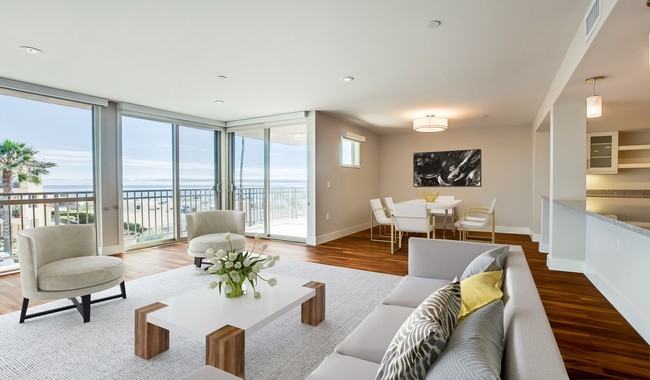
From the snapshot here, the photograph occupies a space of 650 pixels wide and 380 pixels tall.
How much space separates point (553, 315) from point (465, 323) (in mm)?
2287

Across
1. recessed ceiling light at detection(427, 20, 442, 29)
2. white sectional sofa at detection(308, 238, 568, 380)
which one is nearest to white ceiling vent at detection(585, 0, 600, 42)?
recessed ceiling light at detection(427, 20, 442, 29)

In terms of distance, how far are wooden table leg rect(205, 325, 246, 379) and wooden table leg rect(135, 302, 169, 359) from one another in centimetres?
58

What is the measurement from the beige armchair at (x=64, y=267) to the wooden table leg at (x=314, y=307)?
1657mm

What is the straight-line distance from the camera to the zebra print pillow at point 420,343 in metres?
0.84

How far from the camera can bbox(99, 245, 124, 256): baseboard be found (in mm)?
4535

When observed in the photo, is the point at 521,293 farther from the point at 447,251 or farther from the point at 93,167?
the point at 93,167

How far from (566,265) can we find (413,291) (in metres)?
2.95

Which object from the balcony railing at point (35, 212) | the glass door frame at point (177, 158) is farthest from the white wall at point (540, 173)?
the balcony railing at point (35, 212)

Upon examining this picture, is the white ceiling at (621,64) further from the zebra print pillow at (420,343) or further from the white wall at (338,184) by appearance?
the white wall at (338,184)

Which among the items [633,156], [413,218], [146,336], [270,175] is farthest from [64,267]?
[633,156]

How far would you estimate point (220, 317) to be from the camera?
181cm

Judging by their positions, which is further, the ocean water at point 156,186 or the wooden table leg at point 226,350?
the ocean water at point 156,186

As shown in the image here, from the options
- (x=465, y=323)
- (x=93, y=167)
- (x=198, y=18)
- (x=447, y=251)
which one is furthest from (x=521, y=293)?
(x=93, y=167)

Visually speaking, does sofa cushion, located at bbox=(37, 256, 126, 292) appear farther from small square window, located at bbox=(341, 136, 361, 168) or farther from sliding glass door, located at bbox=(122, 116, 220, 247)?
small square window, located at bbox=(341, 136, 361, 168)
